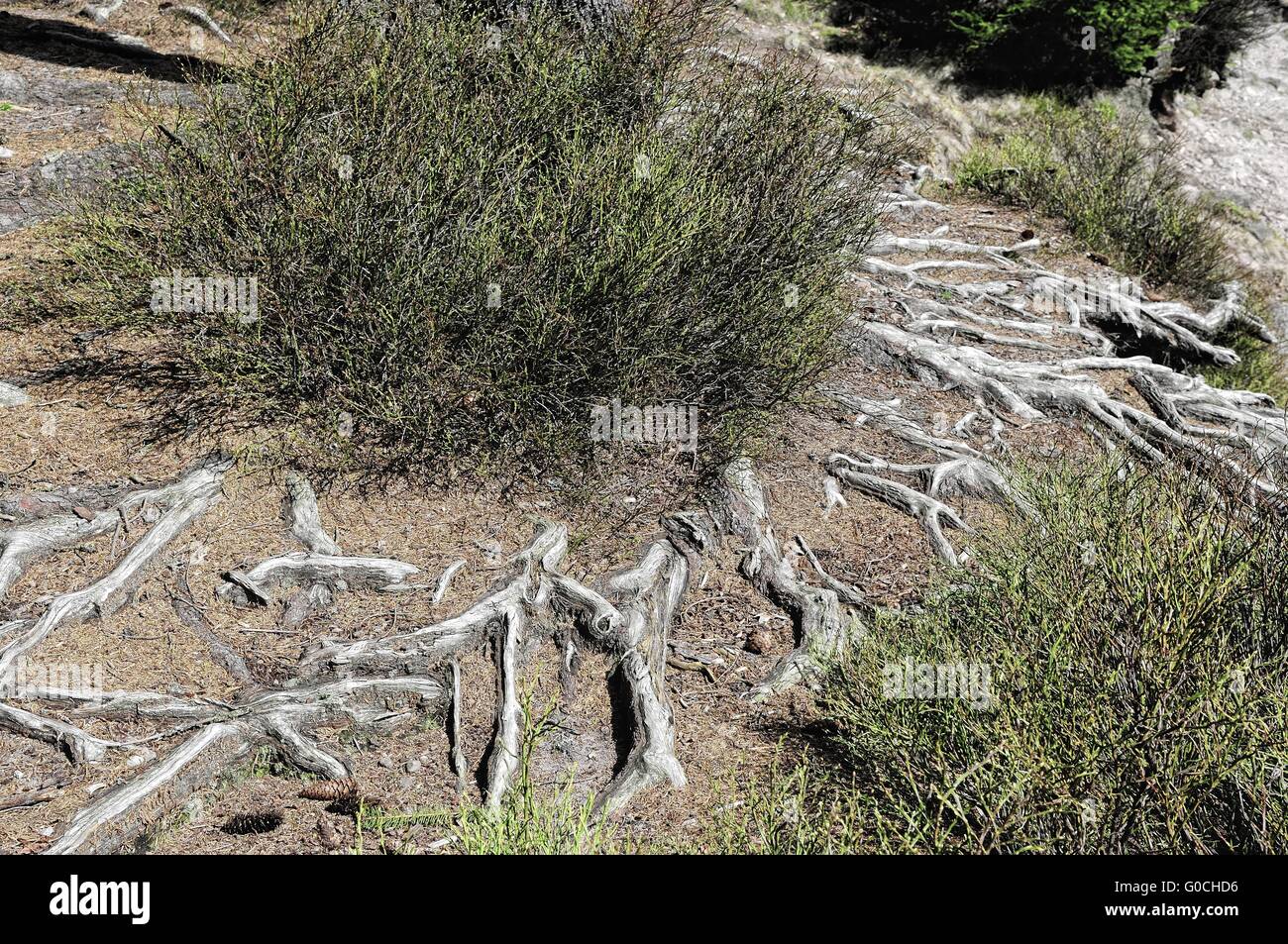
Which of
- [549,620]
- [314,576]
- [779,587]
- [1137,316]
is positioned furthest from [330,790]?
[1137,316]

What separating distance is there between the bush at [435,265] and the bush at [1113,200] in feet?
16.0

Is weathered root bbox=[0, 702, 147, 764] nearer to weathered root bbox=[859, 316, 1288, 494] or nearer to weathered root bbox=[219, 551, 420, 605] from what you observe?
weathered root bbox=[219, 551, 420, 605]

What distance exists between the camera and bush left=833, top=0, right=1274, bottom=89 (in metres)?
11.8

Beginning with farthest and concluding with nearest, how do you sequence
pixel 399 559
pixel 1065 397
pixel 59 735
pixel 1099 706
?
pixel 1065 397 < pixel 399 559 < pixel 59 735 < pixel 1099 706

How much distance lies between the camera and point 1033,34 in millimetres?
12062

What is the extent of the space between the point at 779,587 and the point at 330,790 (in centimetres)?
210

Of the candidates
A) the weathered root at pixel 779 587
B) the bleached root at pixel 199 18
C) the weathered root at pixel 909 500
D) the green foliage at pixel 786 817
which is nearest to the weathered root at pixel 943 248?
the weathered root at pixel 909 500

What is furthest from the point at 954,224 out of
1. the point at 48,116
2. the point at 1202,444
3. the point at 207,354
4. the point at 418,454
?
the point at 48,116

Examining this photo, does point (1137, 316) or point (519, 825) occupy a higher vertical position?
point (1137, 316)

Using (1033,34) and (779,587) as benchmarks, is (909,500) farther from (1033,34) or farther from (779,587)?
(1033,34)

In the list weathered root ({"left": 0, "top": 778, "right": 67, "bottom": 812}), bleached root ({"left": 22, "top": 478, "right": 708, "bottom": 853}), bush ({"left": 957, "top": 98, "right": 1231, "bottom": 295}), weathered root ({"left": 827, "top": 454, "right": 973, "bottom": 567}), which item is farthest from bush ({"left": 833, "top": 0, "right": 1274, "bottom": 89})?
weathered root ({"left": 0, "top": 778, "right": 67, "bottom": 812})

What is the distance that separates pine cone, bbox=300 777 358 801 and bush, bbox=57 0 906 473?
1.51 metres
